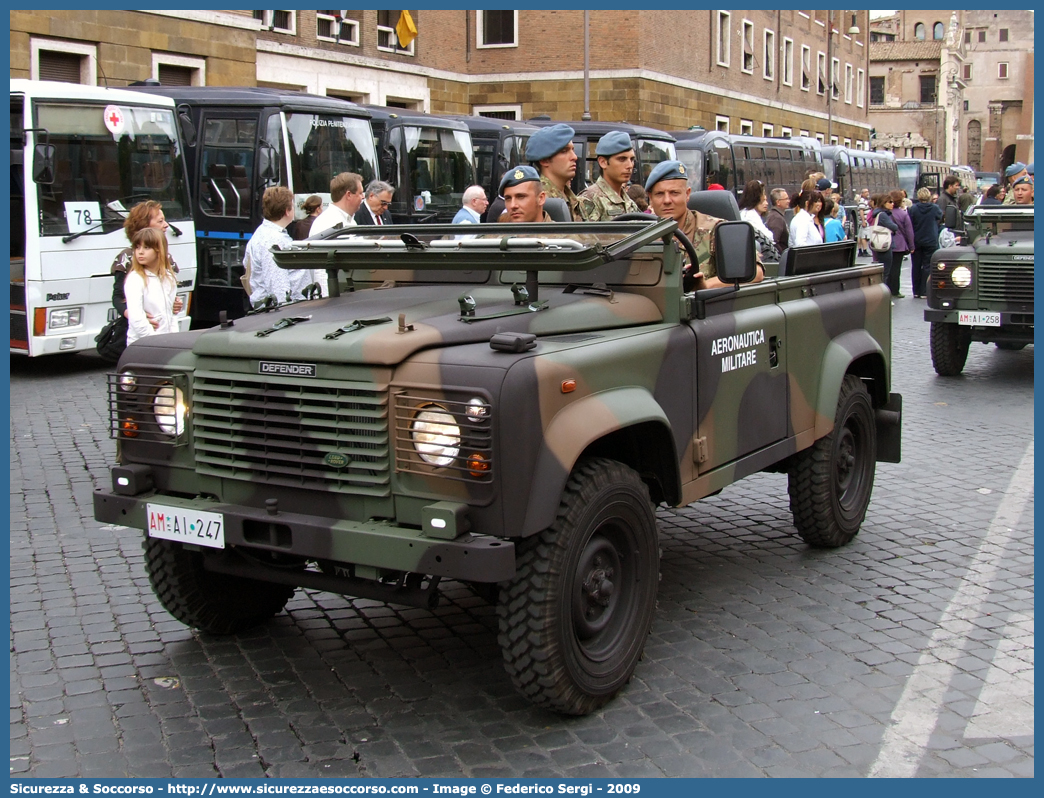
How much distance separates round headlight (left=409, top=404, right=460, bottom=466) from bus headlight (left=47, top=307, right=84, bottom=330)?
9.56 metres

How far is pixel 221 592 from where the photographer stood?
5.07 meters

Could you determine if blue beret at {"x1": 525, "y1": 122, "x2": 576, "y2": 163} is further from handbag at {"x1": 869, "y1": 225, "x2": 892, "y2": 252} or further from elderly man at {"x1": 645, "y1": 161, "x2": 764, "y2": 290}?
handbag at {"x1": 869, "y1": 225, "x2": 892, "y2": 252}

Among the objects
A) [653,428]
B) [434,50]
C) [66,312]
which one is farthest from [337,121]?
[434,50]

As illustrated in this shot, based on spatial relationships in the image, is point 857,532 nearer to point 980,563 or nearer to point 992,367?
point 980,563

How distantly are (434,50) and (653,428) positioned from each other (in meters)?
37.7

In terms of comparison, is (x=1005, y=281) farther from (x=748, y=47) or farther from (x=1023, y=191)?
(x=748, y=47)

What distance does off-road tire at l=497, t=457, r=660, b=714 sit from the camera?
4066 millimetres

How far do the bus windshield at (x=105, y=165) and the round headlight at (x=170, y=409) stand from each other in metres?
8.81

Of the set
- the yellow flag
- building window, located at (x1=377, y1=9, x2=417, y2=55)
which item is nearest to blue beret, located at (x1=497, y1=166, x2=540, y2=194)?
the yellow flag

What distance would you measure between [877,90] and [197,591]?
4544 inches

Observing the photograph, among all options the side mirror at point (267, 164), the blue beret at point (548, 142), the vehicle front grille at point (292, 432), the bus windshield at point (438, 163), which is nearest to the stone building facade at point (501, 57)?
the bus windshield at point (438, 163)

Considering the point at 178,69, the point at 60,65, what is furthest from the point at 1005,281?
the point at 178,69

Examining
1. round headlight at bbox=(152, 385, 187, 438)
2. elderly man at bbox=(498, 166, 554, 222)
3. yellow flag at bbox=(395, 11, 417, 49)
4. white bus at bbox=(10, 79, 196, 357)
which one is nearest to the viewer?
round headlight at bbox=(152, 385, 187, 438)

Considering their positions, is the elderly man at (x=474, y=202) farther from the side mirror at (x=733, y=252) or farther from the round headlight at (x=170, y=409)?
the round headlight at (x=170, y=409)
